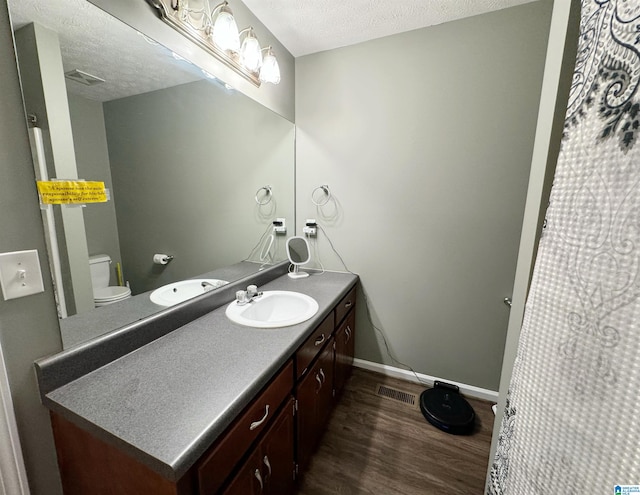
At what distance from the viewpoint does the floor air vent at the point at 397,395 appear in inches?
70.8

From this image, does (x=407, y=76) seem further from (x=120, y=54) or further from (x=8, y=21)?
(x=8, y=21)

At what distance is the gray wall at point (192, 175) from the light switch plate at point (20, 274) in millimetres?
298

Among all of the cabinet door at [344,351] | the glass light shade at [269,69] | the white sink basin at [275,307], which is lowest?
the cabinet door at [344,351]

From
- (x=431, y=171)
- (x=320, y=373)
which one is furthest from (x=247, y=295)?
(x=431, y=171)

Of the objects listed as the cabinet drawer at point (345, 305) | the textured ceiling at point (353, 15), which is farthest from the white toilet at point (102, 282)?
the textured ceiling at point (353, 15)

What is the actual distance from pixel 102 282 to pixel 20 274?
27 cm

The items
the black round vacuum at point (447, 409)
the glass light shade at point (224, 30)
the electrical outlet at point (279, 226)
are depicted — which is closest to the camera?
the glass light shade at point (224, 30)

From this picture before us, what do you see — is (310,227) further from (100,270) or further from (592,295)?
(592,295)

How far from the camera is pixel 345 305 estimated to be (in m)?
1.77

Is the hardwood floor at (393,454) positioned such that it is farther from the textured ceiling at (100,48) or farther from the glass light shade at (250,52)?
the glass light shade at (250,52)

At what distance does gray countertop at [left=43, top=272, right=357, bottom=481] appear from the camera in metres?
0.59

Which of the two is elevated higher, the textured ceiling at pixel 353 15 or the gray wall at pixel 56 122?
the textured ceiling at pixel 353 15

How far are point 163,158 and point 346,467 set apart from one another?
185cm

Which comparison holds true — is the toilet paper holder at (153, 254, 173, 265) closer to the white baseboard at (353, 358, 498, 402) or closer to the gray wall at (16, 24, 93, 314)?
the gray wall at (16, 24, 93, 314)
